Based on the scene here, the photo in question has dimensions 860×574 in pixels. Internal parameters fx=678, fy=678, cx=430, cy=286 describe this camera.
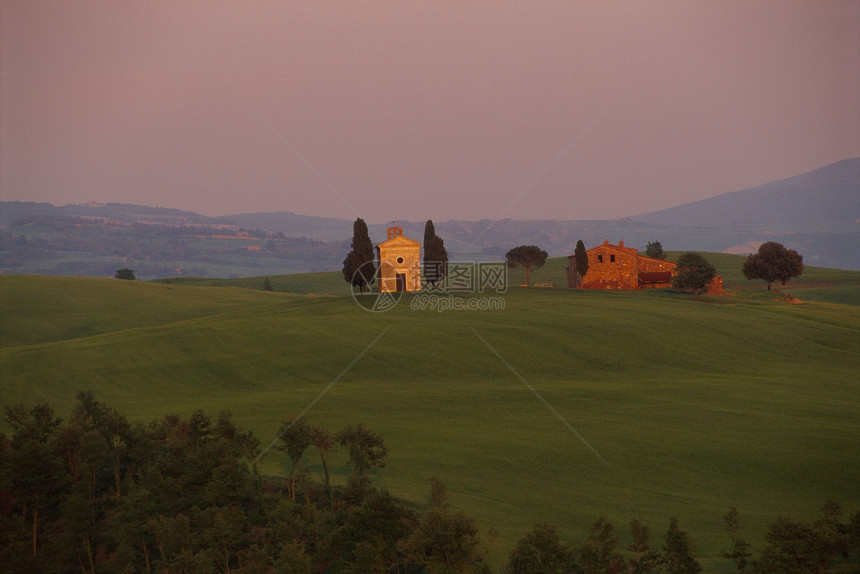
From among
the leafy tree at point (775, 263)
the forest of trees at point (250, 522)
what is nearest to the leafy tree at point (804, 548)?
the forest of trees at point (250, 522)

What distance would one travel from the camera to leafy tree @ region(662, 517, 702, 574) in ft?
55.5

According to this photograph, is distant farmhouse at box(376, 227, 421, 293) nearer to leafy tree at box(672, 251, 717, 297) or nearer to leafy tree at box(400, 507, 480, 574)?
leafy tree at box(672, 251, 717, 297)

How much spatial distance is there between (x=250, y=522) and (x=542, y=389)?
800 inches

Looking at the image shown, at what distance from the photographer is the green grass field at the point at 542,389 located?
23.4 metres

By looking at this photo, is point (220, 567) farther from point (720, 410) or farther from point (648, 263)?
point (648, 263)

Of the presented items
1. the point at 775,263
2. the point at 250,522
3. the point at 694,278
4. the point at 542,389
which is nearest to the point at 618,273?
the point at 694,278

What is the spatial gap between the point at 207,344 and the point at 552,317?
92.3 ft

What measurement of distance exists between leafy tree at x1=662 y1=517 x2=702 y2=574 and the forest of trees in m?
0.04

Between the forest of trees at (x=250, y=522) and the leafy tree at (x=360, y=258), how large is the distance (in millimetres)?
43291

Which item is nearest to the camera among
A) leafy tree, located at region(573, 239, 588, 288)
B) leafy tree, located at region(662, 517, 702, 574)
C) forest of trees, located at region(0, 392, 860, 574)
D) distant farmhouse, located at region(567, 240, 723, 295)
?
leafy tree, located at region(662, 517, 702, 574)

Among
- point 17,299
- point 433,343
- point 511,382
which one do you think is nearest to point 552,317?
point 433,343

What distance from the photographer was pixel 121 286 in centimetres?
9269

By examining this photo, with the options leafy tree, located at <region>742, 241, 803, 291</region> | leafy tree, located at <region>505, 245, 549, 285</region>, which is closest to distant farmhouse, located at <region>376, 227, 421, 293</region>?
leafy tree, located at <region>505, 245, 549, 285</region>

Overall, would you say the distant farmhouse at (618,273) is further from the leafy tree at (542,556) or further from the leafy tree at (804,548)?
the leafy tree at (542,556)
